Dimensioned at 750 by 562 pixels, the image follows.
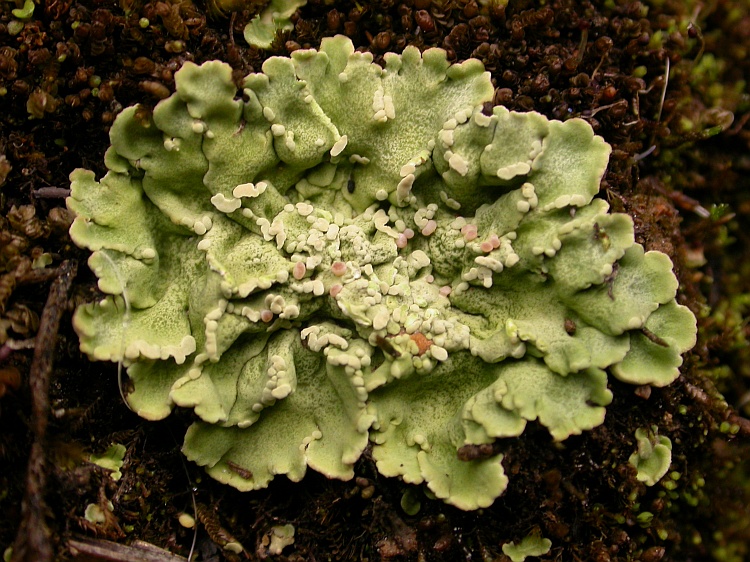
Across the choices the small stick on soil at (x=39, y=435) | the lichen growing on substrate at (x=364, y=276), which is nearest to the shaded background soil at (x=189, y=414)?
the small stick on soil at (x=39, y=435)

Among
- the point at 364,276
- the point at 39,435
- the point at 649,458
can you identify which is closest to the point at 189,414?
the point at 39,435

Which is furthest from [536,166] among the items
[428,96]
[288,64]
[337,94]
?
[288,64]

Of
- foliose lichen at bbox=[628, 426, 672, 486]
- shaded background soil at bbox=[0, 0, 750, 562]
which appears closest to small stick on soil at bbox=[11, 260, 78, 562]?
shaded background soil at bbox=[0, 0, 750, 562]

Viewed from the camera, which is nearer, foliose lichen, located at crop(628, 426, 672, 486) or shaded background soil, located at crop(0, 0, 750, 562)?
shaded background soil, located at crop(0, 0, 750, 562)

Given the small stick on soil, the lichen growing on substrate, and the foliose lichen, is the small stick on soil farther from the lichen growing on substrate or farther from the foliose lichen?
the foliose lichen

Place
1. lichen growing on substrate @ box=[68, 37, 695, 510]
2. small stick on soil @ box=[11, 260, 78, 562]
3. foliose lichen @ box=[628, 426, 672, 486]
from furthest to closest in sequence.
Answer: foliose lichen @ box=[628, 426, 672, 486]
lichen growing on substrate @ box=[68, 37, 695, 510]
small stick on soil @ box=[11, 260, 78, 562]

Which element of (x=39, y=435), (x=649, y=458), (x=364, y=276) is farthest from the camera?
(x=649, y=458)

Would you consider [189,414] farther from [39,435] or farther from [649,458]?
[649,458]
